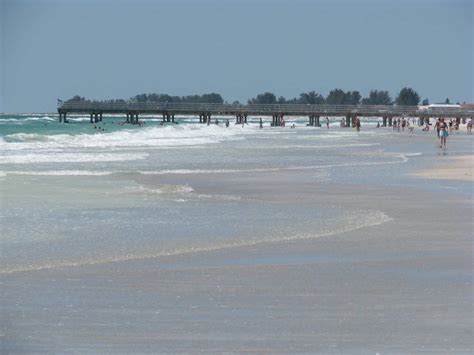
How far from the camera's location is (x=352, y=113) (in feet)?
276

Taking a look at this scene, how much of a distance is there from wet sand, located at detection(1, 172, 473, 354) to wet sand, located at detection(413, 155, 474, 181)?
9338 millimetres

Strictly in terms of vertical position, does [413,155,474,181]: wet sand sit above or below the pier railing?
A: above

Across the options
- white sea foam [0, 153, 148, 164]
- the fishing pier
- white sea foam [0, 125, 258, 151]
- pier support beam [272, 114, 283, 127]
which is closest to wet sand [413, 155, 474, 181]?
white sea foam [0, 153, 148, 164]


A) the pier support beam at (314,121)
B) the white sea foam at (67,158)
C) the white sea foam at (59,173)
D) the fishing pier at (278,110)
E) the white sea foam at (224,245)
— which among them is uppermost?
the white sea foam at (224,245)

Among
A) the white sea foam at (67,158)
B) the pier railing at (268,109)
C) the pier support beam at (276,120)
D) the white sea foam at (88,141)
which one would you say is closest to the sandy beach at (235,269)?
the white sea foam at (67,158)

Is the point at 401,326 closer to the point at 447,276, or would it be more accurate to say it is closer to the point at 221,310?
the point at 221,310

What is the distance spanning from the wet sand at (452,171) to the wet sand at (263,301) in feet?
30.6

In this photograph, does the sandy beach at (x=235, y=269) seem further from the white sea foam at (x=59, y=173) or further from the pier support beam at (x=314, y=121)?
the pier support beam at (x=314, y=121)

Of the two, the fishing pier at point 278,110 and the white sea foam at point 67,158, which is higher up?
the white sea foam at point 67,158

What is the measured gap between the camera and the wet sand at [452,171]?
19203 mm

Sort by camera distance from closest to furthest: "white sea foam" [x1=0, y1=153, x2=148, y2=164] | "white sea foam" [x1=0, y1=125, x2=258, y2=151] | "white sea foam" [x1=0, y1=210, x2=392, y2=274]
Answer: "white sea foam" [x1=0, y1=210, x2=392, y2=274] → "white sea foam" [x1=0, y1=153, x2=148, y2=164] → "white sea foam" [x1=0, y1=125, x2=258, y2=151]

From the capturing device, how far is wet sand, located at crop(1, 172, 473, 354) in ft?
18.7

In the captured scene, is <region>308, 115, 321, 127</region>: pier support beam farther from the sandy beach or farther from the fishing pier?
the sandy beach

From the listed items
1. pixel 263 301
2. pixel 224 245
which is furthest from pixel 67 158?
pixel 263 301
